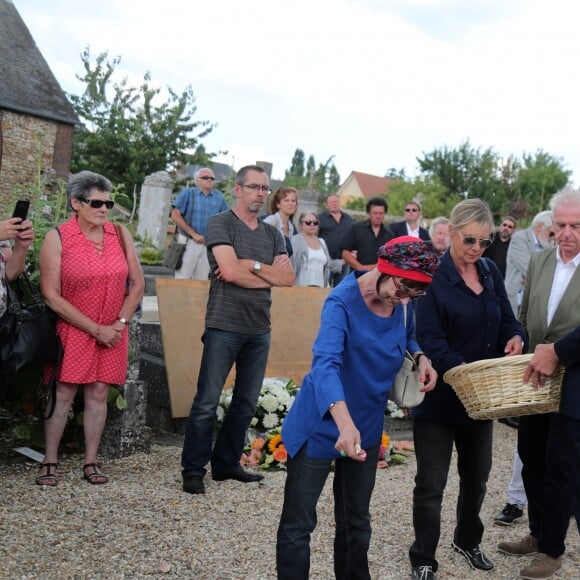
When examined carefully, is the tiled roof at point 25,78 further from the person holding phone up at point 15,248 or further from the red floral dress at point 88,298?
the person holding phone up at point 15,248

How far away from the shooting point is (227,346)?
5066 millimetres

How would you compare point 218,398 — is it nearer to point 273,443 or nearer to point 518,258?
point 273,443

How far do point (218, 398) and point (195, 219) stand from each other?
3.49 meters

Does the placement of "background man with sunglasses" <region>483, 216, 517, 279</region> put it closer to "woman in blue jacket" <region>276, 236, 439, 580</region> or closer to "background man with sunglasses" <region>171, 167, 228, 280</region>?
"background man with sunglasses" <region>171, 167, 228, 280</region>

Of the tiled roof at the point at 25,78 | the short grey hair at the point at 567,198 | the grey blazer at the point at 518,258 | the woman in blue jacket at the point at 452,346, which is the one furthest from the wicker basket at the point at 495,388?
the tiled roof at the point at 25,78

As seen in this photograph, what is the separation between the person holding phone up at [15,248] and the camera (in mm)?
4430

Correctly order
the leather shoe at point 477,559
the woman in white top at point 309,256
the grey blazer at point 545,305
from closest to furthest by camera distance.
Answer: the grey blazer at point 545,305 < the leather shoe at point 477,559 < the woman in white top at point 309,256

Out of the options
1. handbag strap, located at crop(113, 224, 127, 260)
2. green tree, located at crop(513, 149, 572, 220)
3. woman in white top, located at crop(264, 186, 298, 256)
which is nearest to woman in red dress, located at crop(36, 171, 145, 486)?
handbag strap, located at crop(113, 224, 127, 260)

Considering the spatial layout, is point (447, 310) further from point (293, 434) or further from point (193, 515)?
point (193, 515)

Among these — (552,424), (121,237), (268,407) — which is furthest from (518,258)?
(121,237)

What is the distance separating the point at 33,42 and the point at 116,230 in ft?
107

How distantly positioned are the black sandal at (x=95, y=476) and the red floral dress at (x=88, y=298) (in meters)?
0.58

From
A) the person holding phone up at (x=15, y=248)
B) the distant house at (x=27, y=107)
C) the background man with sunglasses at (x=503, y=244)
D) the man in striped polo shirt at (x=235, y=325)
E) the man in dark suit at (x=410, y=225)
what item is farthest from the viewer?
the distant house at (x=27, y=107)

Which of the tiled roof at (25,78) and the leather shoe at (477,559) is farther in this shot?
the tiled roof at (25,78)
